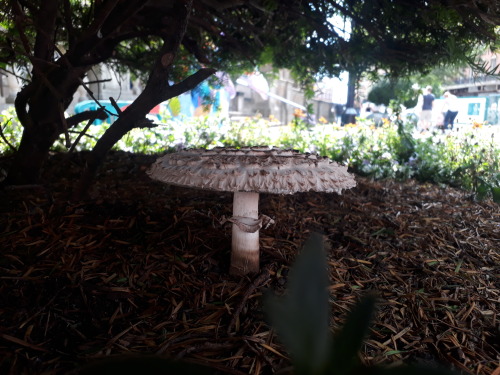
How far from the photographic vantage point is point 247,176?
139 centimetres

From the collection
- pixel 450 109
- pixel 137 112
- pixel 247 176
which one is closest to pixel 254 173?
pixel 247 176

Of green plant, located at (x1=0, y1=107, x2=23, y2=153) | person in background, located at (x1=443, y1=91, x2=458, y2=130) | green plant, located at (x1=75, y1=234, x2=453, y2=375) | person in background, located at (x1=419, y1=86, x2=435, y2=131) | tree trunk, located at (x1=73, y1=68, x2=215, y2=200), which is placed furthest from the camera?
person in background, located at (x1=419, y1=86, x2=435, y2=131)

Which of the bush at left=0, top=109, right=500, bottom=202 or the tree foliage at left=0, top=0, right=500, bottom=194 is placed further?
the bush at left=0, top=109, right=500, bottom=202

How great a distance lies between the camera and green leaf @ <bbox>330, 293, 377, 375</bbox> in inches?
16.2

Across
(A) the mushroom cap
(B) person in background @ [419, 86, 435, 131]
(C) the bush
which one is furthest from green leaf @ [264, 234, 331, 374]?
(B) person in background @ [419, 86, 435, 131]

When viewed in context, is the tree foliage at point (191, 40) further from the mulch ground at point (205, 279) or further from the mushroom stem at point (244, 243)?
the mushroom stem at point (244, 243)

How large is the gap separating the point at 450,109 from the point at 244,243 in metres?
5.38

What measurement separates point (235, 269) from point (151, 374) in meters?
1.38

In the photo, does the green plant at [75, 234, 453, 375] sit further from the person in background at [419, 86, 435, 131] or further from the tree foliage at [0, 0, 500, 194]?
the person in background at [419, 86, 435, 131]

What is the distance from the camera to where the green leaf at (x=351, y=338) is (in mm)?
411

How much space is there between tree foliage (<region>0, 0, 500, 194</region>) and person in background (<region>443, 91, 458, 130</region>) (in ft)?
9.91

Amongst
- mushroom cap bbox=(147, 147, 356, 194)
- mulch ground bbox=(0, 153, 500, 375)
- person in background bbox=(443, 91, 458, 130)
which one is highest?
person in background bbox=(443, 91, 458, 130)

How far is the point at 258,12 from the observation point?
9.39 feet

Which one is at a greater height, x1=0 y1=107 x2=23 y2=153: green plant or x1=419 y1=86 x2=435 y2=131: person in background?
x1=419 y1=86 x2=435 y2=131: person in background
